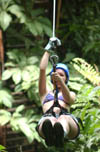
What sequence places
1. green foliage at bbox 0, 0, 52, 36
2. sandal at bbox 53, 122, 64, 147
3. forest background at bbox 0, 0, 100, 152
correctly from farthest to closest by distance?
green foliage at bbox 0, 0, 52, 36 < forest background at bbox 0, 0, 100, 152 < sandal at bbox 53, 122, 64, 147

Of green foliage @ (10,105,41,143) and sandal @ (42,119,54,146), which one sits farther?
green foliage @ (10,105,41,143)

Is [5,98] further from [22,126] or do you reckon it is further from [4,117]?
[22,126]

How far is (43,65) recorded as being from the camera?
7.19 feet

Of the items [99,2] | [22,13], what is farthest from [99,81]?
[99,2]

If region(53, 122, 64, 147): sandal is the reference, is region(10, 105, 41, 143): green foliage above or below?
below

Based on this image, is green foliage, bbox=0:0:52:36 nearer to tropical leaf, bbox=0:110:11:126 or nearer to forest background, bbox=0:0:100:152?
forest background, bbox=0:0:100:152

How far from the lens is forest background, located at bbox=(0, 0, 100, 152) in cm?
250

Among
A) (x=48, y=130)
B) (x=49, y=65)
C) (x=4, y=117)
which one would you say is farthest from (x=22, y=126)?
(x=48, y=130)

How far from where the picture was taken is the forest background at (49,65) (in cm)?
250

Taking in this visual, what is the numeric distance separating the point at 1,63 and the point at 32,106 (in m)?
0.72

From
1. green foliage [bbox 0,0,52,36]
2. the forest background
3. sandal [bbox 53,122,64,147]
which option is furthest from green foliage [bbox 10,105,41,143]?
sandal [bbox 53,122,64,147]

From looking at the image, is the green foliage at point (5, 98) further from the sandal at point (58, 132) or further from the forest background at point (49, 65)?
the sandal at point (58, 132)

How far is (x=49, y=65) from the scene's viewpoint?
3.14m

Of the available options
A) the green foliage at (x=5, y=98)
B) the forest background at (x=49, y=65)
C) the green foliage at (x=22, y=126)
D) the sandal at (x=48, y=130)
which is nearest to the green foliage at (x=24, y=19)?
the forest background at (x=49, y=65)
